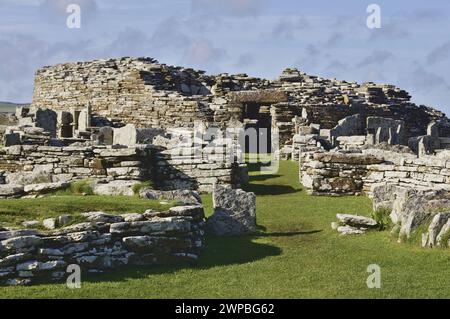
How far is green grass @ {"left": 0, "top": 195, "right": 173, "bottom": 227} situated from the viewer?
1427 cm

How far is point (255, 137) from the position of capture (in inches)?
1387

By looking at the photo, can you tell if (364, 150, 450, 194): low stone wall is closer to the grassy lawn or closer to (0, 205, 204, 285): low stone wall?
the grassy lawn

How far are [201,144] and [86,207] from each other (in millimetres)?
8675

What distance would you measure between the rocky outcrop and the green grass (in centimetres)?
156

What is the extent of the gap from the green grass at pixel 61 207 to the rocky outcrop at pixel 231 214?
1563mm

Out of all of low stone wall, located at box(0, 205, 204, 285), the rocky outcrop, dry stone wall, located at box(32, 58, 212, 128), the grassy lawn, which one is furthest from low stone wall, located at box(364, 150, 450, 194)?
dry stone wall, located at box(32, 58, 212, 128)

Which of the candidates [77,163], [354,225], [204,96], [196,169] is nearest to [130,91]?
[204,96]

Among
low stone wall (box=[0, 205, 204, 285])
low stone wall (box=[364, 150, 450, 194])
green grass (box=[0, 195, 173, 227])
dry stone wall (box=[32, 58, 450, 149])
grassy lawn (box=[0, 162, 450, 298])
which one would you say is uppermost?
dry stone wall (box=[32, 58, 450, 149])

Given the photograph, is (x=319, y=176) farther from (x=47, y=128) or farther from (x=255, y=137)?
(x=47, y=128)

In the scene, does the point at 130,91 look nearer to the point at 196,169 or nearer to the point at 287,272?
the point at 196,169

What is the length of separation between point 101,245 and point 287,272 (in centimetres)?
326

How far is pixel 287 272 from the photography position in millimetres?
13625

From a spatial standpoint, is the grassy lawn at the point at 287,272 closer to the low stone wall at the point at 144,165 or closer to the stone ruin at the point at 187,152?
the stone ruin at the point at 187,152

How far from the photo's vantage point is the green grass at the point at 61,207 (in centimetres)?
1427
